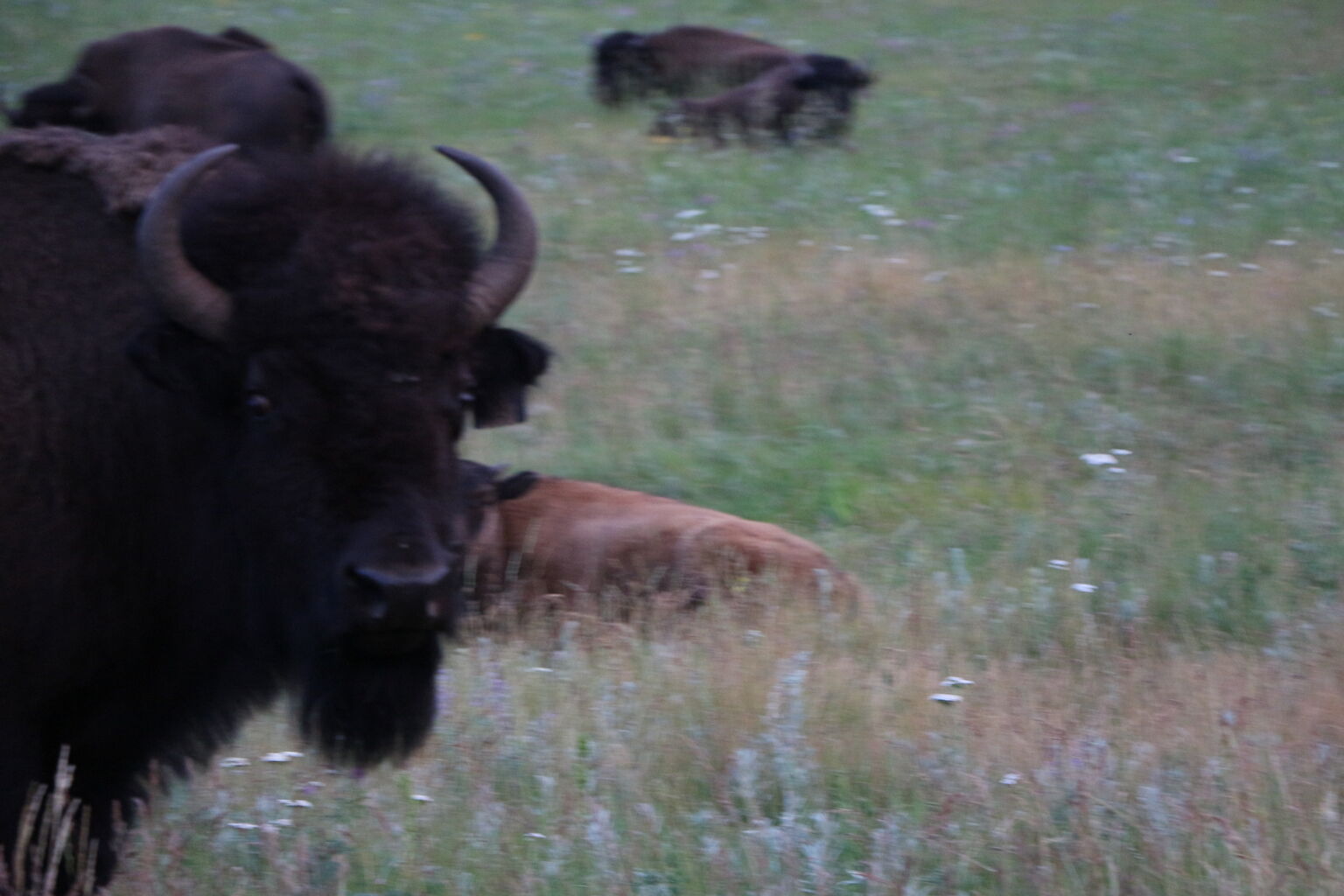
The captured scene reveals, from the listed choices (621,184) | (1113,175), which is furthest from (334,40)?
(1113,175)

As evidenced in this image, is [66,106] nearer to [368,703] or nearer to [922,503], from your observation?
[922,503]

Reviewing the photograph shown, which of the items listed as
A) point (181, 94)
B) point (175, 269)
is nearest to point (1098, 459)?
point (175, 269)

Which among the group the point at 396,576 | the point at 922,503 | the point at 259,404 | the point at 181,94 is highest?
the point at 259,404

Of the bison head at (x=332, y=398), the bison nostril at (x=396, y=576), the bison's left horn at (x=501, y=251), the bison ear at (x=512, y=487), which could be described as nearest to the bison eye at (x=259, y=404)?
the bison head at (x=332, y=398)

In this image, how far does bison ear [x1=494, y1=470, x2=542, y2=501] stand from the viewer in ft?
19.8

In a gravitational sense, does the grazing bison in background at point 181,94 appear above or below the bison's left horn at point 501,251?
below

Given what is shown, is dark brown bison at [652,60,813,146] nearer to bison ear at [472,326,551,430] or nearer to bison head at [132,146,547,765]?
bison ear at [472,326,551,430]

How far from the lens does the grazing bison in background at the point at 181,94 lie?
9.62m

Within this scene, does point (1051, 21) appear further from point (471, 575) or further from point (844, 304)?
point (471, 575)

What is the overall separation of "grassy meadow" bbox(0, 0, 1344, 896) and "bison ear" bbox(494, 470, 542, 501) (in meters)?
0.75

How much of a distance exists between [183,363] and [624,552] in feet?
8.67

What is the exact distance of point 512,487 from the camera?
6043 millimetres

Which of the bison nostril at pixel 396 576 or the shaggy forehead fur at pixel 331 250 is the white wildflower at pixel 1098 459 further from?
the bison nostril at pixel 396 576

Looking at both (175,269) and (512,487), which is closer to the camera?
(175,269)
